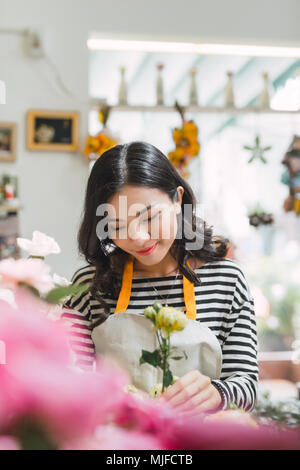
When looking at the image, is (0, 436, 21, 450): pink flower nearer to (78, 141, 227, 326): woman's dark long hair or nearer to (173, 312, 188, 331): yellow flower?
(173, 312, 188, 331): yellow flower

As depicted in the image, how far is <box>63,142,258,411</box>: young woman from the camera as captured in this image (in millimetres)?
971

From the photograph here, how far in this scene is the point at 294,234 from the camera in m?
3.16

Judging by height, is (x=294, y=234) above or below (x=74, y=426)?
above

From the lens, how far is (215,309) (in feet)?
3.59

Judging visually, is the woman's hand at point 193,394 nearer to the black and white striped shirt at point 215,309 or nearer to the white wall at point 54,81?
the black and white striped shirt at point 215,309

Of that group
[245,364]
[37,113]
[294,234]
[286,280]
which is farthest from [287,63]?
[245,364]

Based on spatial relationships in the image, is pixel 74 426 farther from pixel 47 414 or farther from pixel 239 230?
pixel 239 230

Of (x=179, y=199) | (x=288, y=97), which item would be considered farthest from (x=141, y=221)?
(x=288, y=97)

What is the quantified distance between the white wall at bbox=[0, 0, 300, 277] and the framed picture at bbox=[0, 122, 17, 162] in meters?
0.03

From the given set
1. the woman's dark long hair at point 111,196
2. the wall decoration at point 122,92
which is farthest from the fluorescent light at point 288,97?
the woman's dark long hair at point 111,196

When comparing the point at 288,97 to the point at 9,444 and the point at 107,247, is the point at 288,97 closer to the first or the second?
the point at 107,247

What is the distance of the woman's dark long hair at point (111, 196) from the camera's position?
3.30 ft
